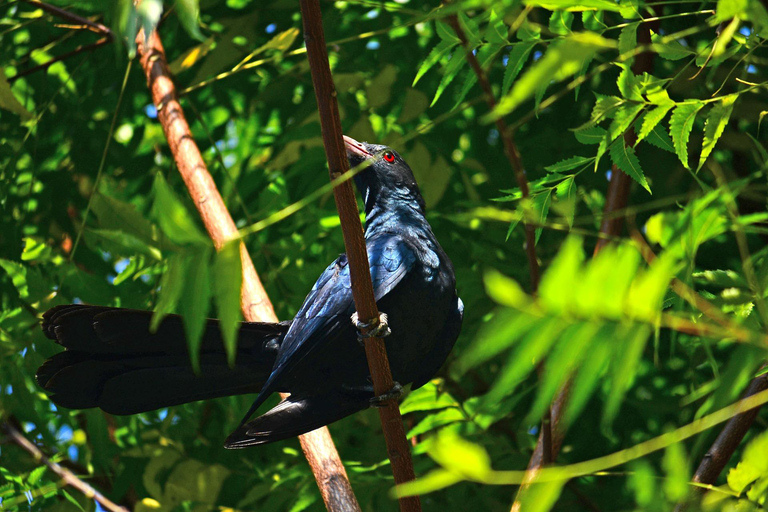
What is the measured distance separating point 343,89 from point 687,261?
2.43 meters

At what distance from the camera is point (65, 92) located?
4133 mm

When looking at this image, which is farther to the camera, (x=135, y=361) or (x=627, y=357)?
(x=135, y=361)

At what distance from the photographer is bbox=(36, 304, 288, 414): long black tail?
262 cm

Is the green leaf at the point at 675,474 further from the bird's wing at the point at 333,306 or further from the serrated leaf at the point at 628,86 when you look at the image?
the bird's wing at the point at 333,306

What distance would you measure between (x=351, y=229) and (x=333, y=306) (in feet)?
2.96

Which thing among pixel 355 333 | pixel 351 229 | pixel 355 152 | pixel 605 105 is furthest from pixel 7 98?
pixel 605 105

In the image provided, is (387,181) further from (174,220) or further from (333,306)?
(174,220)

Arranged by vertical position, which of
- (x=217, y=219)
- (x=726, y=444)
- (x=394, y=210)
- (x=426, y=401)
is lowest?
(x=726, y=444)

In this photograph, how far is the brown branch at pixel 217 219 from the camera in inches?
103

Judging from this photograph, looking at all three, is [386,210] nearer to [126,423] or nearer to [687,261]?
[126,423]

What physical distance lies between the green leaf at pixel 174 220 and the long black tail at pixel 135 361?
1.36 m

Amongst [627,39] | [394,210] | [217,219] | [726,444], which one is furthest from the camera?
[394,210]

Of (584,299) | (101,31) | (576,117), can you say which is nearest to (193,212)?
(101,31)

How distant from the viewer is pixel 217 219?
305cm
